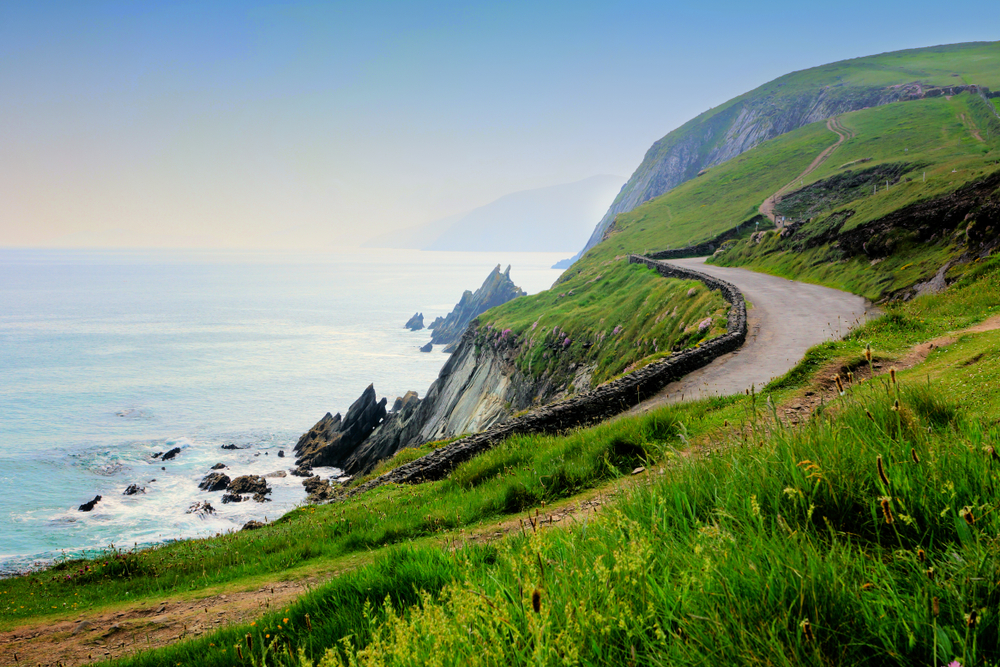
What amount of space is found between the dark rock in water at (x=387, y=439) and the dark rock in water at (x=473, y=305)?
8632 cm

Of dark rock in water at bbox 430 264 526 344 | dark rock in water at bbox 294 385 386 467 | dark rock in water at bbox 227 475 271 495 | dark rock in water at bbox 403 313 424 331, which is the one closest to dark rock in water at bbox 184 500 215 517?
dark rock in water at bbox 227 475 271 495

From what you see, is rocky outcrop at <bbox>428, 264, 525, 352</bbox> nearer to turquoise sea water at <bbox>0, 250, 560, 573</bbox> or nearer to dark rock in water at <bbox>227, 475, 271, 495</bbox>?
turquoise sea water at <bbox>0, 250, 560, 573</bbox>

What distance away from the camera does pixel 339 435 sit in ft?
194

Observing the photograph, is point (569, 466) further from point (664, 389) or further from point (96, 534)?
point (96, 534)

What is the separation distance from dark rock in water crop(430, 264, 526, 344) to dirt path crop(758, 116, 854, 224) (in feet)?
291

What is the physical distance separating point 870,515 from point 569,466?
7.67 m

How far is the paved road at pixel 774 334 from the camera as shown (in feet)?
57.6

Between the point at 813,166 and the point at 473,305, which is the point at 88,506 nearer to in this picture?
the point at 473,305

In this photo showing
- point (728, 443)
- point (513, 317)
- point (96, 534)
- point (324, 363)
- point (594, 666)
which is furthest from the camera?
point (324, 363)

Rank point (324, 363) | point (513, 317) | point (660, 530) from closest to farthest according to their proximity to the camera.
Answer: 1. point (660, 530)
2. point (513, 317)
3. point (324, 363)

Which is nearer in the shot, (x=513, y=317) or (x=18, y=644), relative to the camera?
(x=18, y=644)

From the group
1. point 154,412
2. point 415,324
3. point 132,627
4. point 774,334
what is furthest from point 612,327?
point 415,324

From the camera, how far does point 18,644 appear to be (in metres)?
8.63

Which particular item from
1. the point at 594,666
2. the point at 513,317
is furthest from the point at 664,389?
the point at 513,317
